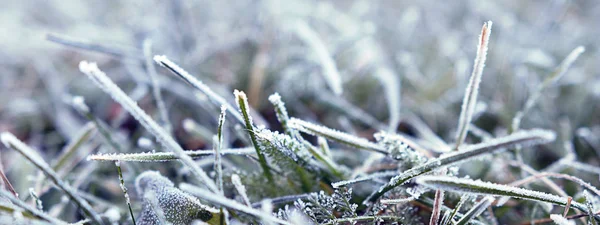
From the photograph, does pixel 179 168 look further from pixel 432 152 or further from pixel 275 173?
pixel 432 152

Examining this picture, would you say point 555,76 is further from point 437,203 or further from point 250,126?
point 250,126

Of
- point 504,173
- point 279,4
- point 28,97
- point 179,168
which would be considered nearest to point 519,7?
point 279,4

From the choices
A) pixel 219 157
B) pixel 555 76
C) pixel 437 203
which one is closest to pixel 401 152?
pixel 437 203

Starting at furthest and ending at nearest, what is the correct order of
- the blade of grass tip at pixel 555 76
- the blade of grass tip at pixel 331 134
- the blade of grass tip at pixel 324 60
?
the blade of grass tip at pixel 324 60
the blade of grass tip at pixel 555 76
the blade of grass tip at pixel 331 134

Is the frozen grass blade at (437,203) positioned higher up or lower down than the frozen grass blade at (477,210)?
higher up

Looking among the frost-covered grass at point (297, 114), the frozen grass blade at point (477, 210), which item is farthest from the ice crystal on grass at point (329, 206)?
the frozen grass blade at point (477, 210)

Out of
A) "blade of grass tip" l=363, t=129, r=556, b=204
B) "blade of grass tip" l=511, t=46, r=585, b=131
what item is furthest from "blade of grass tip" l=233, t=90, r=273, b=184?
"blade of grass tip" l=511, t=46, r=585, b=131

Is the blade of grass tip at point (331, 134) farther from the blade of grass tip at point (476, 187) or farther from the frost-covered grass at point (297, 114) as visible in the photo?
the blade of grass tip at point (476, 187)
